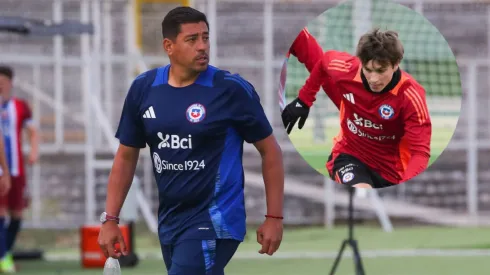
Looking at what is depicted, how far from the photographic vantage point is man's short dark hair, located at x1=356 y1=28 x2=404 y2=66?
488 centimetres

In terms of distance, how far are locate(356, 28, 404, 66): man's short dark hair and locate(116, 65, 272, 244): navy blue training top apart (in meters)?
0.88

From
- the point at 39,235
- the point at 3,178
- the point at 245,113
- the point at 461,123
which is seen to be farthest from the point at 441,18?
the point at 245,113

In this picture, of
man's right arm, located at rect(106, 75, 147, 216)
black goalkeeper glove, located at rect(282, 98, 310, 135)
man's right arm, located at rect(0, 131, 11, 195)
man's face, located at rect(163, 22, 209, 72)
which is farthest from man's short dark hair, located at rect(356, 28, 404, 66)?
man's right arm, located at rect(0, 131, 11, 195)

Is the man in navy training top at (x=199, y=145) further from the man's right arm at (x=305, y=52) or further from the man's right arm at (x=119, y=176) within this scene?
the man's right arm at (x=305, y=52)

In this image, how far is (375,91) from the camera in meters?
4.90

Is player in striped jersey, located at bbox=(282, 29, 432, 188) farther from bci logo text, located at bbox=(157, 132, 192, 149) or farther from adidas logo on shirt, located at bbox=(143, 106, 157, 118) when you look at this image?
adidas logo on shirt, located at bbox=(143, 106, 157, 118)

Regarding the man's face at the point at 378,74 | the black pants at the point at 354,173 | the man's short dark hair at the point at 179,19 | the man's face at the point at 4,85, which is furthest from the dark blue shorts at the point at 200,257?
the man's face at the point at 4,85

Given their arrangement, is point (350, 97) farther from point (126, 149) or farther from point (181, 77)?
point (126, 149)

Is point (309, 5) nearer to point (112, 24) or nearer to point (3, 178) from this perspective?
point (112, 24)

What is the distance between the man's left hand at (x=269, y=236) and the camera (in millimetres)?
5523

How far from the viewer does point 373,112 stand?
193 inches

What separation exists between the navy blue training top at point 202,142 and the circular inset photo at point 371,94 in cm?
58

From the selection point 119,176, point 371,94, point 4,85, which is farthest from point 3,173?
point 371,94

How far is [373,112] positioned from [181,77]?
112 cm
